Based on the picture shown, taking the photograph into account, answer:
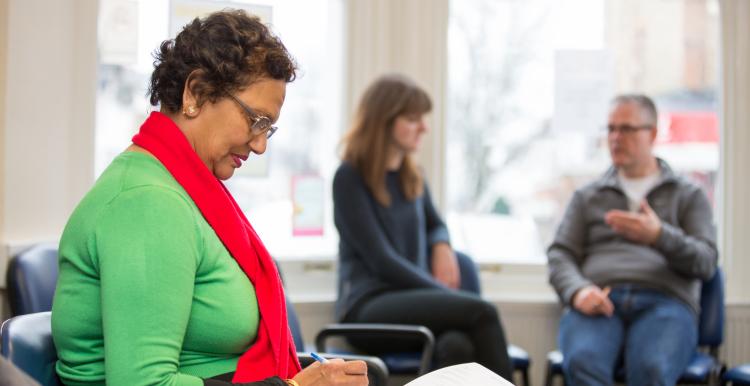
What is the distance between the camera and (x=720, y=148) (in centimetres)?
408

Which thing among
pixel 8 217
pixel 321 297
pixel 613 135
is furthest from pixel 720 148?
pixel 8 217

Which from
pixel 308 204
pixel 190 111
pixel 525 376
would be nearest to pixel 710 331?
pixel 525 376

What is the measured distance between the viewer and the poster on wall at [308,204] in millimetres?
3875

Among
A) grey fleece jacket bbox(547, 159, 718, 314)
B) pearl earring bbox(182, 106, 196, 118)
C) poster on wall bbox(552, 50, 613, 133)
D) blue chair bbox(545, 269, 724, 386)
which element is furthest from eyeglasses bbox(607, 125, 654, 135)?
pearl earring bbox(182, 106, 196, 118)

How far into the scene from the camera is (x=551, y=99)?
4.20m

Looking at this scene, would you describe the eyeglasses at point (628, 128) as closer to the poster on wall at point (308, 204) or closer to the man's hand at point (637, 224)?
the man's hand at point (637, 224)

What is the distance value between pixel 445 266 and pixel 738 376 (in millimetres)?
1104

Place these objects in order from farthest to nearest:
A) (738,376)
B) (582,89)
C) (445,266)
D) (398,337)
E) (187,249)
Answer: (582,89)
(445,266)
(738,376)
(398,337)
(187,249)

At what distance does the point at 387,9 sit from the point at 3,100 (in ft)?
5.69

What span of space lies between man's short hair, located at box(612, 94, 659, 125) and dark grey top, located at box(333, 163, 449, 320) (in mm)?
989

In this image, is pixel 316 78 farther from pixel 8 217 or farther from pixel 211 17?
pixel 211 17

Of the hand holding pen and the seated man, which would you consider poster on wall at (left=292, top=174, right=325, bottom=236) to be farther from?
the hand holding pen

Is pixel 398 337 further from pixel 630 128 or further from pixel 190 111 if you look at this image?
pixel 190 111

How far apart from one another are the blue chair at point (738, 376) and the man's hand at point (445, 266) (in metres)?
1.02
